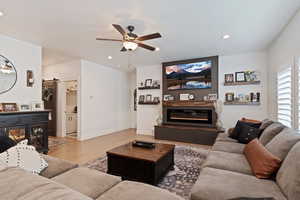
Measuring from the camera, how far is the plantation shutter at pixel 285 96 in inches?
107

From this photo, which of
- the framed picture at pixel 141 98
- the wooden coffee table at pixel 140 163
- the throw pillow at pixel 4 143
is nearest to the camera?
the throw pillow at pixel 4 143

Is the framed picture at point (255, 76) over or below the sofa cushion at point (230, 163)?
over

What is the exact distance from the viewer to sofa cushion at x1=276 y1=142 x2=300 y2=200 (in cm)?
109

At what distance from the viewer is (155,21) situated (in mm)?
2627

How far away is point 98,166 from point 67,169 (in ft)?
4.30

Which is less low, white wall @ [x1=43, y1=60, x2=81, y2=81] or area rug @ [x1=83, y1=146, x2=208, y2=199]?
white wall @ [x1=43, y1=60, x2=81, y2=81]

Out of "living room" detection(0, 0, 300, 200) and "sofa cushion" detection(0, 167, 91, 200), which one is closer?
"sofa cushion" detection(0, 167, 91, 200)

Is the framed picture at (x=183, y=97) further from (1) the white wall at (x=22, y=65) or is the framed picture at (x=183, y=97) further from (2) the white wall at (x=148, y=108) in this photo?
(1) the white wall at (x=22, y=65)

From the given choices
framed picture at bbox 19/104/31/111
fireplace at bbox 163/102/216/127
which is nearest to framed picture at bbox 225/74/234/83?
fireplace at bbox 163/102/216/127

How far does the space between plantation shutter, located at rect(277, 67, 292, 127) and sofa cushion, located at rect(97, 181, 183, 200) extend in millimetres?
2829

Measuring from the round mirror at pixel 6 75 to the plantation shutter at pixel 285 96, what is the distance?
5.52 m

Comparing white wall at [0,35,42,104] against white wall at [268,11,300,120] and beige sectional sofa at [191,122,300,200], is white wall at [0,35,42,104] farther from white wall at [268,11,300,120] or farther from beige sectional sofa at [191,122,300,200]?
white wall at [268,11,300,120]

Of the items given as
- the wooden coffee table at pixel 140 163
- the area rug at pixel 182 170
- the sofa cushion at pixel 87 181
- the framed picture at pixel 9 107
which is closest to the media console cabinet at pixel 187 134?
the area rug at pixel 182 170

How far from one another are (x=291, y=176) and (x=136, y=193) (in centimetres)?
122
